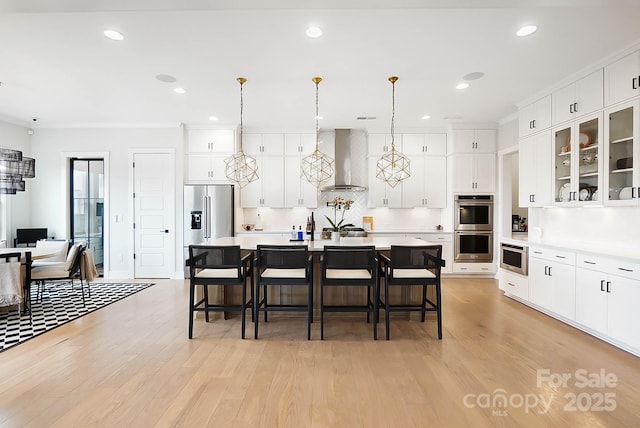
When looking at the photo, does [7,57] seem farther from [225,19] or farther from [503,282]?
[503,282]

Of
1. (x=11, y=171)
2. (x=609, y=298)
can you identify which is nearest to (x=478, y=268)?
(x=609, y=298)

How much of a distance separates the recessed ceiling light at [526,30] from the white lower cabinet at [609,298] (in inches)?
87.8

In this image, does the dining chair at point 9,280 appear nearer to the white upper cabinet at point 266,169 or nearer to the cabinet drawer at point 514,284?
the white upper cabinet at point 266,169

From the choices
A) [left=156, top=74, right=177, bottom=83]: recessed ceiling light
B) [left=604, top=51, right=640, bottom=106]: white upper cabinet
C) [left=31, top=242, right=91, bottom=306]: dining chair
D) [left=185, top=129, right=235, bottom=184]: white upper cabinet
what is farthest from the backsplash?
[left=604, top=51, right=640, bottom=106]: white upper cabinet

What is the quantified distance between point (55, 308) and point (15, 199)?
296 centimetres

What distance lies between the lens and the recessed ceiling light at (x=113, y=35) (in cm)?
285

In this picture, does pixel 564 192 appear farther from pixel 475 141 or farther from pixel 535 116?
pixel 475 141

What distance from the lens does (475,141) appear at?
5957 mm

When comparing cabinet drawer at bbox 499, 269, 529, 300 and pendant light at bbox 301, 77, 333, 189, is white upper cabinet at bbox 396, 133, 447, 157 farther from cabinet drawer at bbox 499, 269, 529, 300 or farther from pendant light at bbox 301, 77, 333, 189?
cabinet drawer at bbox 499, 269, 529, 300

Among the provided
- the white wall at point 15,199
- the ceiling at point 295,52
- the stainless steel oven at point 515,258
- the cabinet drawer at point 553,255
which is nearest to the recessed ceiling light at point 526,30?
the ceiling at point 295,52

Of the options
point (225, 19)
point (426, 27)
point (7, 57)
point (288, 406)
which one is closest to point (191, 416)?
point (288, 406)

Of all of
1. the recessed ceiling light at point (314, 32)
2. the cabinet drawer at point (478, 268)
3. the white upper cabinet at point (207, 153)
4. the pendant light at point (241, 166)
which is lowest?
the cabinet drawer at point (478, 268)

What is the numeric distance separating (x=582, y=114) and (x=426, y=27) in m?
2.23

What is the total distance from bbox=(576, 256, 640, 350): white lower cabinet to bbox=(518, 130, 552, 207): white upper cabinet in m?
1.19
